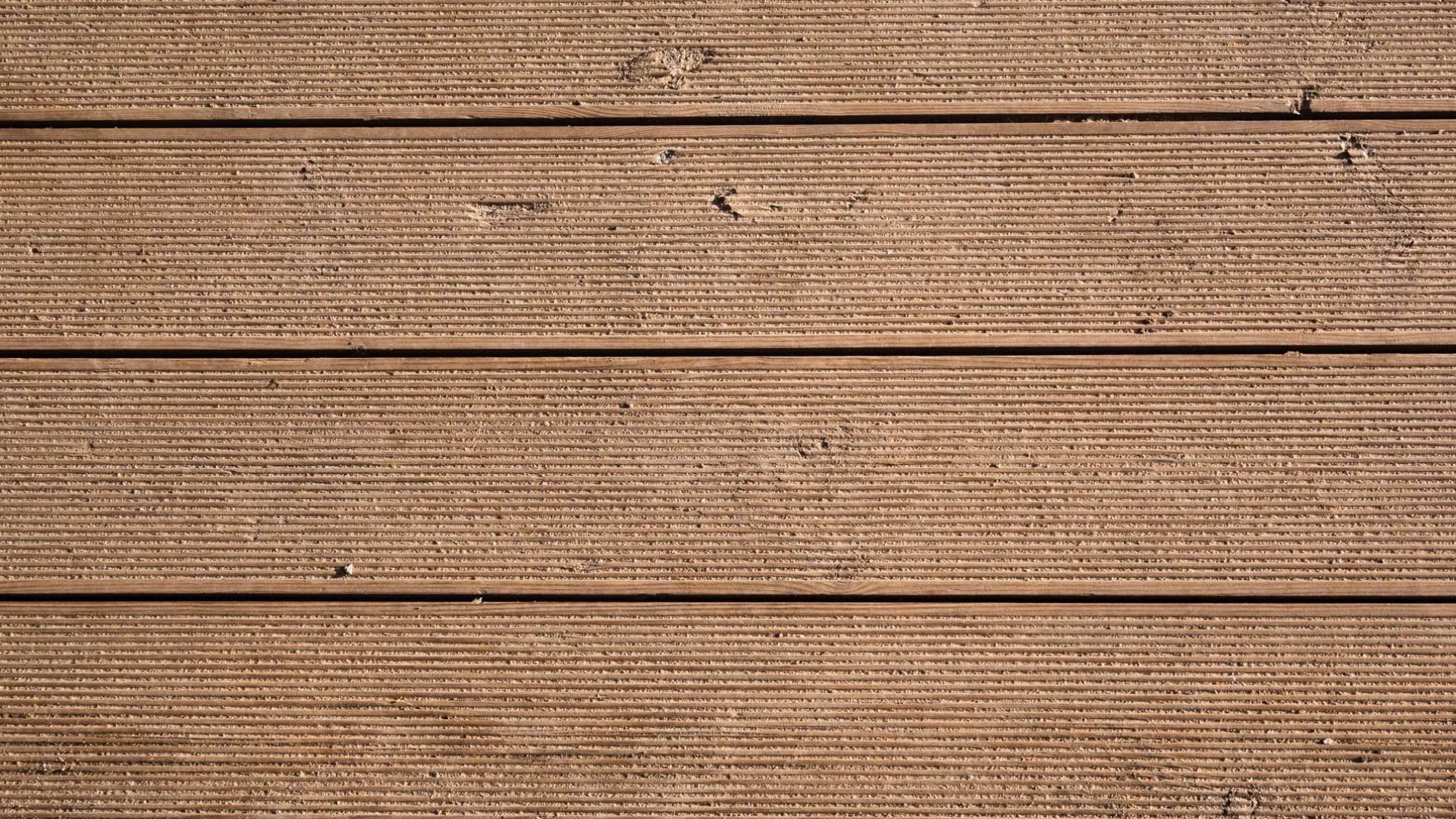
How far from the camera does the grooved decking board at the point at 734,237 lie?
923 millimetres

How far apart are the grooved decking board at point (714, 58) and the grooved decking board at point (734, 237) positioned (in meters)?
0.04

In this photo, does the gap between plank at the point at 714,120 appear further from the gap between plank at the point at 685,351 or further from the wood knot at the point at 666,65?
the gap between plank at the point at 685,351

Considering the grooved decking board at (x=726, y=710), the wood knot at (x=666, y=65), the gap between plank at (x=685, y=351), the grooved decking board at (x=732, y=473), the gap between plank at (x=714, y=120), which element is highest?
the wood knot at (x=666, y=65)

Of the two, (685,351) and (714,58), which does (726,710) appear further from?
(714,58)

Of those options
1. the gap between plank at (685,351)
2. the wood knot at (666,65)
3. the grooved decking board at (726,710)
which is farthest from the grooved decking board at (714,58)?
the grooved decking board at (726,710)

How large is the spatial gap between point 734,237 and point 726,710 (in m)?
0.51

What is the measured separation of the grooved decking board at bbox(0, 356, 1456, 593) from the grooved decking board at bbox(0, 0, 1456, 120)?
301 mm

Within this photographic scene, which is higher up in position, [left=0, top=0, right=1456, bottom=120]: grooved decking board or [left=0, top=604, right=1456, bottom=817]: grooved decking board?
[left=0, top=0, right=1456, bottom=120]: grooved decking board

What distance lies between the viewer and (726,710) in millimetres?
889

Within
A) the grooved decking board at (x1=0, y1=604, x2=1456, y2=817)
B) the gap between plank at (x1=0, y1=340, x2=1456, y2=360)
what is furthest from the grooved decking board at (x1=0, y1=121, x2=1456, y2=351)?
the grooved decking board at (x1=0, y1=604, x2=1456, y2=817)

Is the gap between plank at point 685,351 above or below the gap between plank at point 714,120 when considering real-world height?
below

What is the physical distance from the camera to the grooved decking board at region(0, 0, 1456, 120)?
95 centimetres

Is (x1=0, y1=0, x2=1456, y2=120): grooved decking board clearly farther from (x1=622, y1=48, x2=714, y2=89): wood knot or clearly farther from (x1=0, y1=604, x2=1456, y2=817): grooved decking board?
(x1=0, y1=604, x2=1456, y2=817): grooved decking board

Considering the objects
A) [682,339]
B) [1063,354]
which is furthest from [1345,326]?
[682,339]
